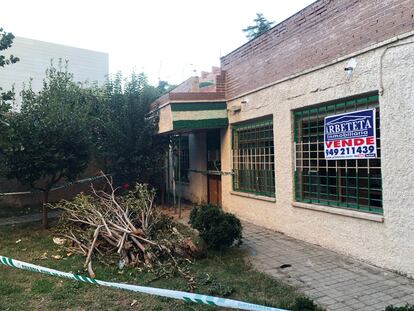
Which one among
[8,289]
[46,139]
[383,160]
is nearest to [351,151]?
[383,160]

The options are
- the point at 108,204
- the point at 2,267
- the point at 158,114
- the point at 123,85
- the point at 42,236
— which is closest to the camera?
the point at 2,267

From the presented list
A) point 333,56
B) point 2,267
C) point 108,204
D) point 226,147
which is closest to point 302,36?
point 333,56

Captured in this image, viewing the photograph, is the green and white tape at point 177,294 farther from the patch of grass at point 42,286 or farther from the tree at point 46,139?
the tree at point 46,139

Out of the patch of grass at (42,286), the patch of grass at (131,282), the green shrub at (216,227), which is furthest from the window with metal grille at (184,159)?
the patch of grass at (42,286)

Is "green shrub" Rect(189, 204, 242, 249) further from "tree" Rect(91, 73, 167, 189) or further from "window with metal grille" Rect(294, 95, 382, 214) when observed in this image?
"tree" Rect(91, 73, 167, 189)

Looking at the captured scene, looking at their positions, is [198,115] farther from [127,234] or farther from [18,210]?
[18,210]

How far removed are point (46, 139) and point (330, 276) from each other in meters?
7.62

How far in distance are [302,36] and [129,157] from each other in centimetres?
741

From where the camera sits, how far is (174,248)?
6.70 metres

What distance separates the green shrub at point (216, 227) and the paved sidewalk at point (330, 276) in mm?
578

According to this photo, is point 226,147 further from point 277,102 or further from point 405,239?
point 405,239

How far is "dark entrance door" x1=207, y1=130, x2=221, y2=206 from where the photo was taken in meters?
Answer: 12.7

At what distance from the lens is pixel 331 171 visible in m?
7.32

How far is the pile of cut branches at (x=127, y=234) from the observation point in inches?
255
